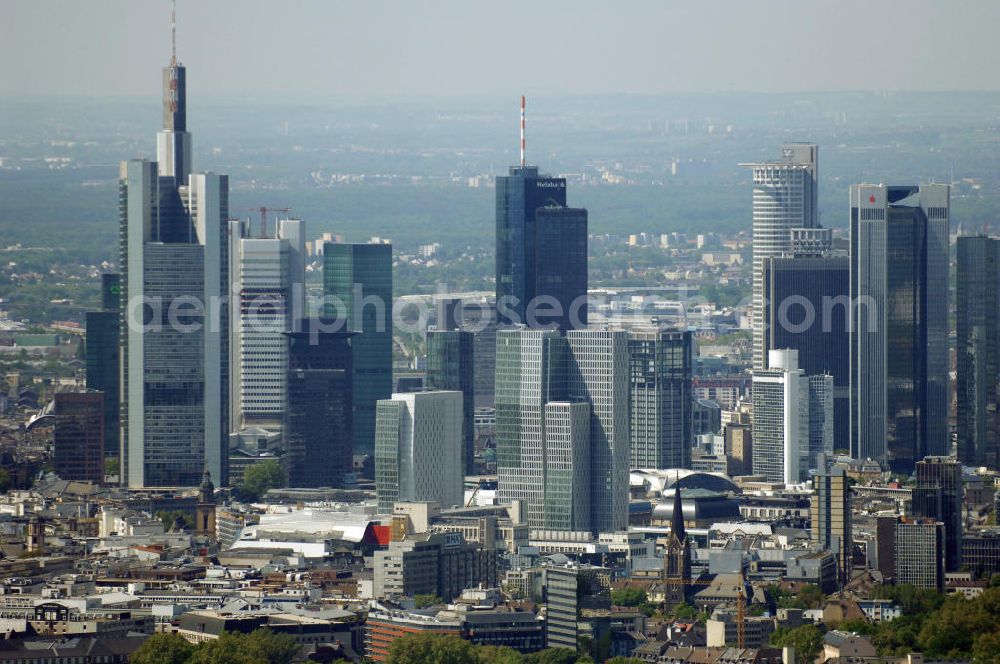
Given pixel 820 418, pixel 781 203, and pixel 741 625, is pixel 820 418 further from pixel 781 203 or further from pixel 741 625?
pixel 741 625

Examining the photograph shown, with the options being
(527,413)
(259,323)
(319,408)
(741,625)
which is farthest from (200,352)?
(741,625)

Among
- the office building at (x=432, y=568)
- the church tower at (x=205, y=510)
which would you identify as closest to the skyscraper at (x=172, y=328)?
the church tower at (x=205, y=510)

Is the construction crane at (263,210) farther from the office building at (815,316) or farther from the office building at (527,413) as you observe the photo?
the office building at (527,413)

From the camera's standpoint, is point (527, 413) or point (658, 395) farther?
point (658, 395)

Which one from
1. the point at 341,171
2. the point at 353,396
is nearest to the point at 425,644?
the point at 353,396

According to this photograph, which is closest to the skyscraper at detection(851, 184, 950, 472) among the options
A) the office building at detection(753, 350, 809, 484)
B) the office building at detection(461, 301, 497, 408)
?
the office building at detection(753, 350, 809, 484)

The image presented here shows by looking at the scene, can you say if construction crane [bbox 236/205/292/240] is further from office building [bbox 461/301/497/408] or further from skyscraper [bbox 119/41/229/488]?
skyscraper [bbox 119/41/229/488]

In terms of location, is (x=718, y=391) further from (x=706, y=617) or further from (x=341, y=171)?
(x=706, y=617)
